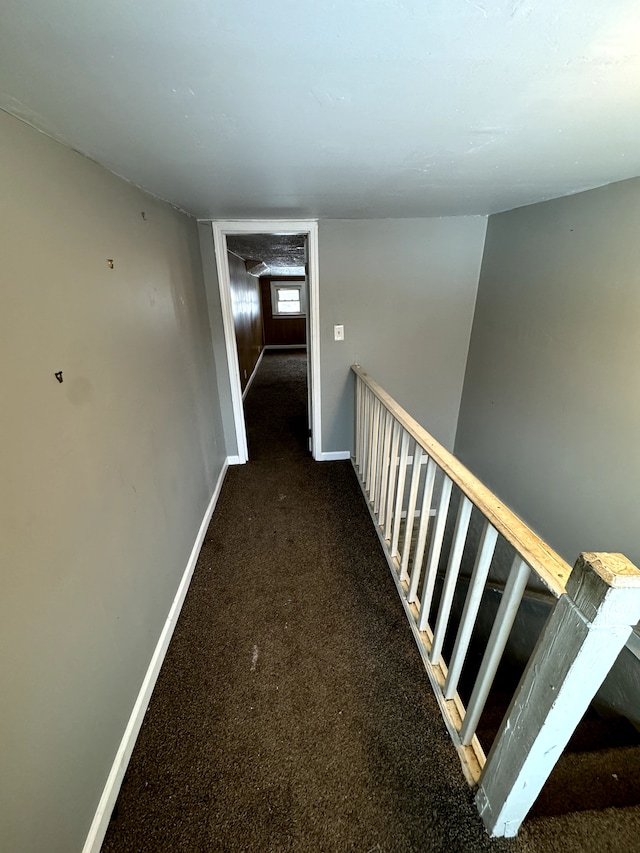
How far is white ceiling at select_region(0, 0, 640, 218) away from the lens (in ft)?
1.72

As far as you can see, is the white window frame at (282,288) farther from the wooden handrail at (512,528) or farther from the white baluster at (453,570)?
the white baluster at (453,570)

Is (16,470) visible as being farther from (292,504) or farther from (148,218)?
(292,504)

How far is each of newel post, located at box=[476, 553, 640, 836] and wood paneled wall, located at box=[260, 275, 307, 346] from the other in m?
8.22

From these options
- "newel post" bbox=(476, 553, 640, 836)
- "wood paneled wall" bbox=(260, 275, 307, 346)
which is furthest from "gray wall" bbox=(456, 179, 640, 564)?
"wood paneled wall" bbox=(260, 275, 307, 346)

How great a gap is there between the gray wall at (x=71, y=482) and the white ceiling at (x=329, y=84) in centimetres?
21

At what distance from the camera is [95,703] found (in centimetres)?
97

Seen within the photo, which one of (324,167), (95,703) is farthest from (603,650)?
(324,167)

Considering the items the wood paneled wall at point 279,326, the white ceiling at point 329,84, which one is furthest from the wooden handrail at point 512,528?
the wood paneled wall at point 279,326

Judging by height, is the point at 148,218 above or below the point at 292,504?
above

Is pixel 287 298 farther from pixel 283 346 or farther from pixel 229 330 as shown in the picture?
pixel 229 330

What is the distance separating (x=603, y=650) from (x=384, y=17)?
117 centimetres

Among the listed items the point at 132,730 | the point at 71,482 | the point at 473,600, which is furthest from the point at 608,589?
the point at 132,730

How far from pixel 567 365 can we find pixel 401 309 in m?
1.23

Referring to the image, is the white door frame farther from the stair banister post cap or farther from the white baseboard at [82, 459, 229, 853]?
the stair banister post cap
